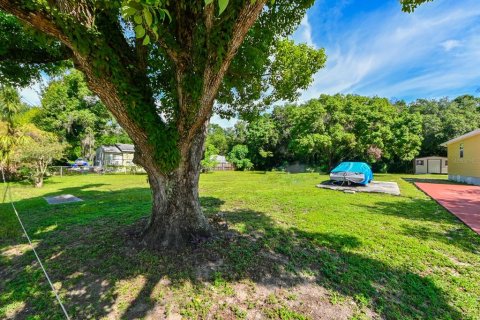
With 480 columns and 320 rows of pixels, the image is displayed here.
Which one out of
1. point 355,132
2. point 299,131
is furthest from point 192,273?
point 355,132

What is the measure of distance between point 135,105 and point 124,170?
24306mm

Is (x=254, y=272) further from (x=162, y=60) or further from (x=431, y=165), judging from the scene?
(x=431, y=165)

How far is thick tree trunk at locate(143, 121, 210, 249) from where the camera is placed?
142 inches

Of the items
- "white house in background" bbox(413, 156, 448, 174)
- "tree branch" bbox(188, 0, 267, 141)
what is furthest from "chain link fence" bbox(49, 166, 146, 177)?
"white house in background" bbox(413, 156, 448, 174)

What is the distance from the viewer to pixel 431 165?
24984 millimetres

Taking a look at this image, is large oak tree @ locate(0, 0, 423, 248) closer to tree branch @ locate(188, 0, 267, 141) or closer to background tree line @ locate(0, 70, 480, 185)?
tree branch @ locate(188, 0, 267, 141)

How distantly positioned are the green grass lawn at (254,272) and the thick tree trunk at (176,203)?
0.24 meters

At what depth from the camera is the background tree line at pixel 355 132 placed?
1928cm

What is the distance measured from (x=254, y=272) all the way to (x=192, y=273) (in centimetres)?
82

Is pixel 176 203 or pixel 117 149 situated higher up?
pixel 117 149

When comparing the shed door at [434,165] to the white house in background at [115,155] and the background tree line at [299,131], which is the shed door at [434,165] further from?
the white house in background at [115,155]

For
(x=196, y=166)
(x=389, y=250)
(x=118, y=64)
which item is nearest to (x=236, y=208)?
(x=196, y=166)

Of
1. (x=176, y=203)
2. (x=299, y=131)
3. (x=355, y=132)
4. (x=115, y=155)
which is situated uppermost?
(x=299, y=131)

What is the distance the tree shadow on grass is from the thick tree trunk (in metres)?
0.24
